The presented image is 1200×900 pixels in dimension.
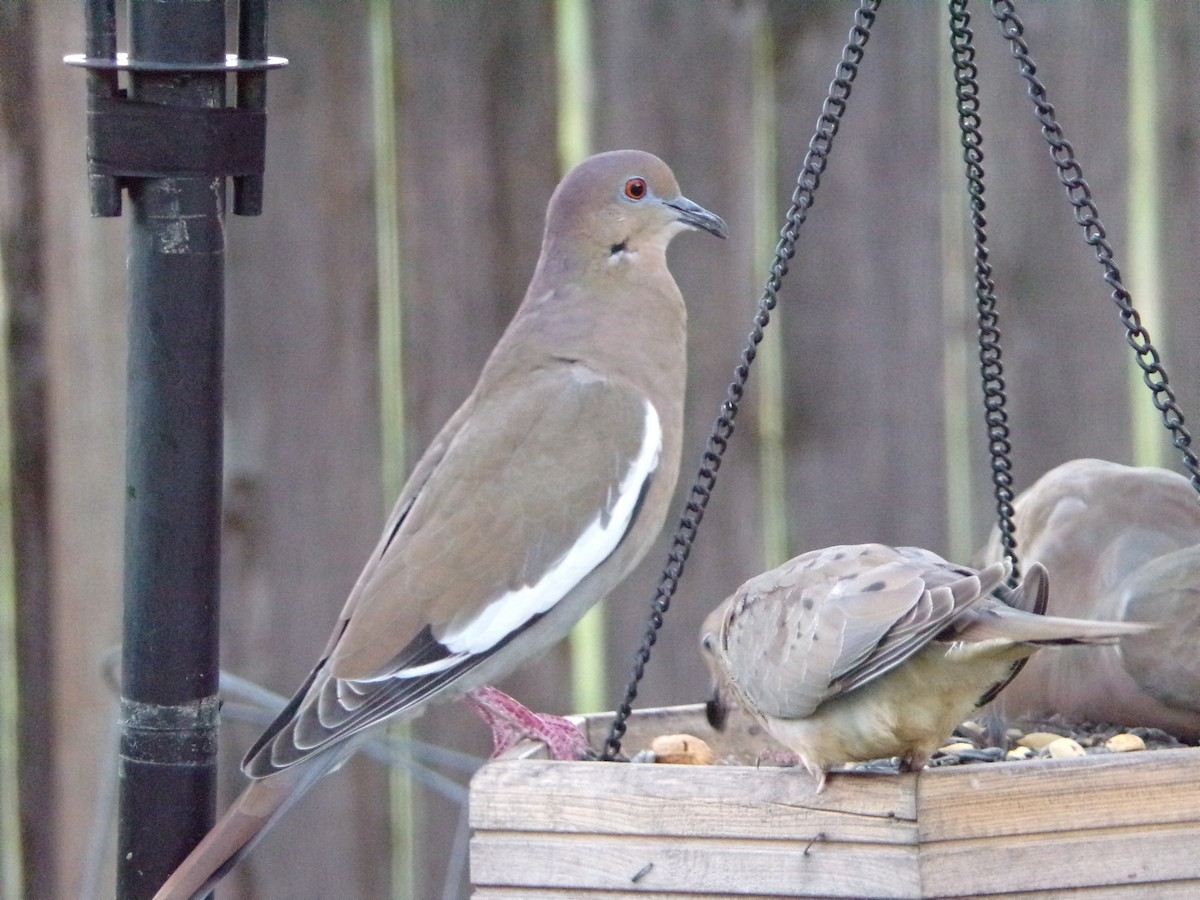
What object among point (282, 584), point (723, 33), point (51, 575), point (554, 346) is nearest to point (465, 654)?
point (554, 346)

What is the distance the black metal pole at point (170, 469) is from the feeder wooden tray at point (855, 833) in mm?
370

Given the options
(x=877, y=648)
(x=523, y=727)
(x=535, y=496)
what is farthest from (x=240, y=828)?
(x=877, y=648)

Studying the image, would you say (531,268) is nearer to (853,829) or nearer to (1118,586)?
(1118,586)

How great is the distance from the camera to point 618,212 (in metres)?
2.57

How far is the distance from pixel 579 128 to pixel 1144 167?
91cm

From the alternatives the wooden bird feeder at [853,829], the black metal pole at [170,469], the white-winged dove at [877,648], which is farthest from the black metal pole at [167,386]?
the white-winged dove at [877,648]

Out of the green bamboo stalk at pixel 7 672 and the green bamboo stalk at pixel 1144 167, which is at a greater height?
the green bamboo stalk at pixel 1144 167

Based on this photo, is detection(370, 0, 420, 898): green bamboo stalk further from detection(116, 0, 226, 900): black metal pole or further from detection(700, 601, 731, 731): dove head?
detection(116, 0, 226, 900): black metal pole

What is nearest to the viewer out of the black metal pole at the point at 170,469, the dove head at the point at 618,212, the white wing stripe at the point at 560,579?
the black metal pole at the point at 170,469

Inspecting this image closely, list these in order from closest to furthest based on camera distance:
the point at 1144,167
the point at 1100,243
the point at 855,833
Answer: the point at 855,833, the point at 1100,243, the point at 1144,167

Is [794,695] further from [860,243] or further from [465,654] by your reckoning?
[860,243]

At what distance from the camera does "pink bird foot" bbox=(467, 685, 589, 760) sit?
6.86ft

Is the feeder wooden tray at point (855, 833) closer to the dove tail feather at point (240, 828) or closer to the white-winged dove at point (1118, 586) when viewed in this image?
the dove tail feather at point (240, 828)

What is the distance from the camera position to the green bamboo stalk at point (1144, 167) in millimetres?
2721
